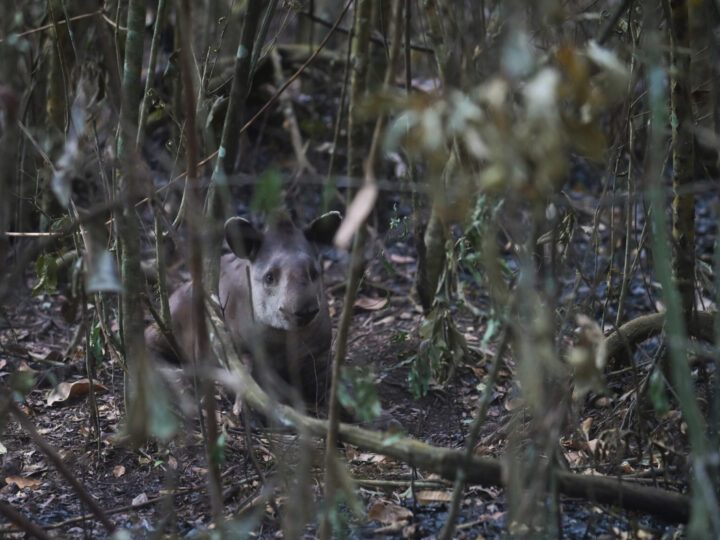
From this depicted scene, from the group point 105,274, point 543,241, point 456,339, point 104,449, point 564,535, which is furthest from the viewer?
point 456,339

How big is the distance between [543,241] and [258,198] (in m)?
1.77

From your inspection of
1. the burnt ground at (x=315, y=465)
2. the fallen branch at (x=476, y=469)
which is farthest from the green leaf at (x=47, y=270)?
the fallen branch at (x=476, y=469)

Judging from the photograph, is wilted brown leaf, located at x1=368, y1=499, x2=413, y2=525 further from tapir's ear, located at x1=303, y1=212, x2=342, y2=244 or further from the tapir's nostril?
tapir's ear, located at x1=303, y1=212, x2=342, y2=244

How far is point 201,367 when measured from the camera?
88.7 inches

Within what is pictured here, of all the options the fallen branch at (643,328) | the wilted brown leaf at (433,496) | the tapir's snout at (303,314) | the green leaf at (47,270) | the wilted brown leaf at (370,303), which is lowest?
the wilted brown leaf at (433,496)

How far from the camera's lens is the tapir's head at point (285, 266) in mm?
4723

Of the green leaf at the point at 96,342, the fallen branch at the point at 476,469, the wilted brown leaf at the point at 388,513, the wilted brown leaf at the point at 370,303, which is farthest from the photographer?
the wilted brown leaf at the point at 370,303

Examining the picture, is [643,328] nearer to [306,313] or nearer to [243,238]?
[306,313]

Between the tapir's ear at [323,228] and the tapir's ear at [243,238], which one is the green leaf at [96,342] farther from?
the tapir's ear at [323,228]

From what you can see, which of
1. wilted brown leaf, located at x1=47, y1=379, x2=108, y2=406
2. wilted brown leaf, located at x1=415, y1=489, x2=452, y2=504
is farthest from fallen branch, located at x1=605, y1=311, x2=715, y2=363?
wilted brown leaf, located at x1=47, y1=379, x2=108, y2=406

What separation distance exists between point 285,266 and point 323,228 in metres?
0.35

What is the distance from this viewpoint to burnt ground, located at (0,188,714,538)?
3.07 meters

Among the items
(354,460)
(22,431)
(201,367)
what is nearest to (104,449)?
(22,431)

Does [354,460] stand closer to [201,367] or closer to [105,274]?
[201,367]
